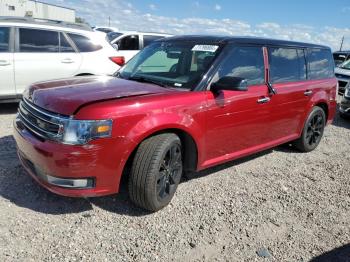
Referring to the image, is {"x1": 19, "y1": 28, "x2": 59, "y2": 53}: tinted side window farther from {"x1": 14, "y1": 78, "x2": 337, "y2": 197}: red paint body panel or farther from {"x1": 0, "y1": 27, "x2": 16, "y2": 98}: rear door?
{"x1": 14, "y1": 78, "x2": 337, "y2": 197}: red paint body panel

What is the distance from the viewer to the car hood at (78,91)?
3.26 metres

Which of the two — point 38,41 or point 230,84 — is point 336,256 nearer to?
point 230,84

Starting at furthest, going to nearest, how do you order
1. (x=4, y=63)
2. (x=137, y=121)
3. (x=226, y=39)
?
1. (x=4, y=63)
2. (x=226, y=39)
3. (x=137, y=121)

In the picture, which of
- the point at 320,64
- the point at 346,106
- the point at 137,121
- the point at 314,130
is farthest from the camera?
the point at 346,106

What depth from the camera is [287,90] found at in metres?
5.05

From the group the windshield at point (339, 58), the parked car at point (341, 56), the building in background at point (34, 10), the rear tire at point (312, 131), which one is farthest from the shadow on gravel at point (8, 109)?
the building in background at point (34, 10)

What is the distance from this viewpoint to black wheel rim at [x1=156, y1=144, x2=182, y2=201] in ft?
12.1

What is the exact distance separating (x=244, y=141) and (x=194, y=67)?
3.71ft

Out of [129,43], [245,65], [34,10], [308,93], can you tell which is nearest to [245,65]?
[245,65]

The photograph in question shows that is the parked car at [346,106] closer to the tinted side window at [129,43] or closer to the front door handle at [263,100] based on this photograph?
the front door handle at [263,100]

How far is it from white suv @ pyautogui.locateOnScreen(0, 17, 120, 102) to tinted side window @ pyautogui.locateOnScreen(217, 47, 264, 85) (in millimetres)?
3887

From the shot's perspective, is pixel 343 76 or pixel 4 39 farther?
pixel 343 76

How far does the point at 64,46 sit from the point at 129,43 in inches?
152

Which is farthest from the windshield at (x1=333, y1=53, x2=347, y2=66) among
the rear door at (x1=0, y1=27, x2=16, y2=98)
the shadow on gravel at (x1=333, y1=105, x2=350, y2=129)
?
the rear door at (x1=0, y1=27, x2=16, y2=98)
